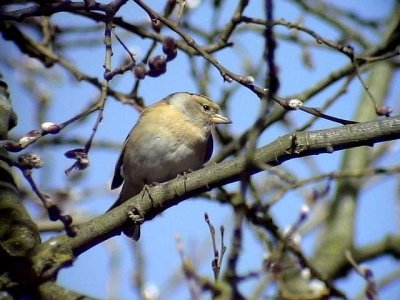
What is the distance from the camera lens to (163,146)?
4.63m

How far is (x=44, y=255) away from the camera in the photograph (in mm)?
2609

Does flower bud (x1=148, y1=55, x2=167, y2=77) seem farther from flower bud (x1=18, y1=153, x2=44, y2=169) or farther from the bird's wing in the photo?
the bird's wing

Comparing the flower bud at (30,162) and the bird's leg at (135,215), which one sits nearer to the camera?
the flower bud at (30,162)

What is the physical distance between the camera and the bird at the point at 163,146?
4605 millimetres

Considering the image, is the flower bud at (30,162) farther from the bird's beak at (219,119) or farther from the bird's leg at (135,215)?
the bird's beak at (219,119)

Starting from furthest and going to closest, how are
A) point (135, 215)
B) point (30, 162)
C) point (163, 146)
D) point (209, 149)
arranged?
point (209, 149) < point (163, 146) < point (135, 215) < point (30, 162)

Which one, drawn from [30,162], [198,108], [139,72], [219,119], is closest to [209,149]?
[219,119]

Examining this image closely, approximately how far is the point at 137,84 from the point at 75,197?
2.97 metres

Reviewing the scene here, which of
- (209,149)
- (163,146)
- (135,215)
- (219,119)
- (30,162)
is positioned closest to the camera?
(30,162)

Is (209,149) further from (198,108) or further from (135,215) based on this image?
(135,215)

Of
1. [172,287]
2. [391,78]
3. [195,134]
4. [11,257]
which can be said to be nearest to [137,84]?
[195,134]

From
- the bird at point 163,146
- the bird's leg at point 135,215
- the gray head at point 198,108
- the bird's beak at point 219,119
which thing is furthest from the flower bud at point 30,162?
the bird's beak at point 219,119

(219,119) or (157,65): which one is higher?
(219,119)

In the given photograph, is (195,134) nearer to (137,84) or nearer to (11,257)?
(137,84)
